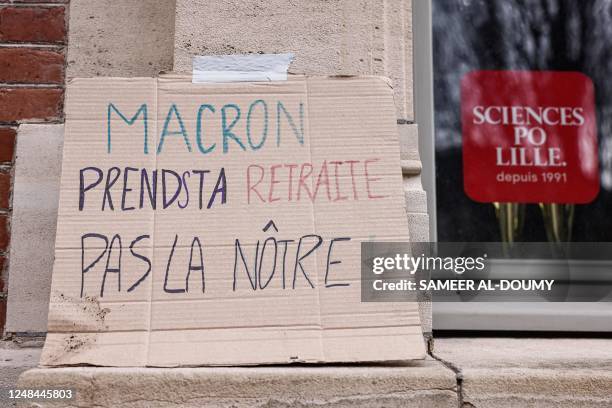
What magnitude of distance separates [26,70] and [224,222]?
100 cm

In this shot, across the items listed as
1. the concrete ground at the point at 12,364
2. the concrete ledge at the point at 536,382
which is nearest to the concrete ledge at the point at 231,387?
the concrete ledge at the point at 536,382

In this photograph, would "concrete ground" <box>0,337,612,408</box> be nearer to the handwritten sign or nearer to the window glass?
the handwritten sign

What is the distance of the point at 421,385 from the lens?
1.61 m

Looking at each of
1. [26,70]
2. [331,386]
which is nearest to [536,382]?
[331,386]

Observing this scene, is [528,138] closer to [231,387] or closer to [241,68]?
[241,68]

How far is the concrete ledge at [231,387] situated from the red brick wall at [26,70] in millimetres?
785

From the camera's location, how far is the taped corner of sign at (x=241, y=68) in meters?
1.96

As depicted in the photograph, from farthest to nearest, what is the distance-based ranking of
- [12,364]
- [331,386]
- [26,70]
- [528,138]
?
[528,138]
[26,70]
[12,364]
[331,386]

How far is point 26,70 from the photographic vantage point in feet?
7.41

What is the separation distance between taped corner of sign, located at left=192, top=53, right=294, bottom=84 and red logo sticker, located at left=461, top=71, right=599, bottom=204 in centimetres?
94

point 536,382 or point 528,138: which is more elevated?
point 528,138

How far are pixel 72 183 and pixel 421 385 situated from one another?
1.07 meters

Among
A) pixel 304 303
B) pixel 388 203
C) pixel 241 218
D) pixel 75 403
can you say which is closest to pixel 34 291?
pixel 75 403

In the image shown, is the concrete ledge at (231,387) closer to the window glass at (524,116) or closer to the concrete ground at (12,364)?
the concrete ground at (12,364)
